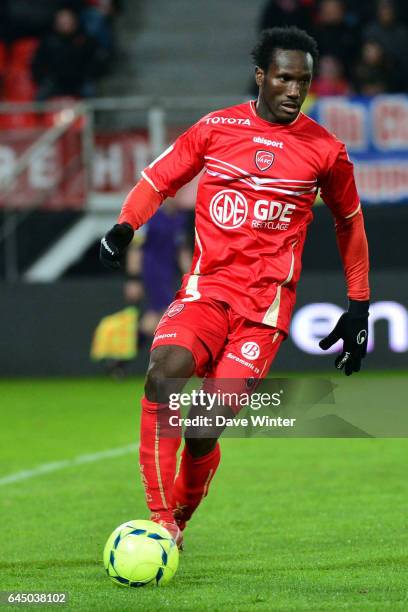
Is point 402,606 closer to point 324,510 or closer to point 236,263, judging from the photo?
point 236,263

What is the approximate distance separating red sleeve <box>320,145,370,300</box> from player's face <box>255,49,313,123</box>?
288mm

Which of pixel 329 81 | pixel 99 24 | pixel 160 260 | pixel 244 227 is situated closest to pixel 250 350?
pixel 244 227

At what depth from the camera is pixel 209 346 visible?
227 inches

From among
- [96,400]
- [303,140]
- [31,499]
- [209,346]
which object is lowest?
[96,400]

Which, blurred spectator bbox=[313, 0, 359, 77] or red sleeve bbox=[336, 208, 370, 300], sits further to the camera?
blurred spectator bbox=[313, 0, 359, 77]

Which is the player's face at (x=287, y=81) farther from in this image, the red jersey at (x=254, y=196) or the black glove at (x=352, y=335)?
the black glove at (x=352, y=335)

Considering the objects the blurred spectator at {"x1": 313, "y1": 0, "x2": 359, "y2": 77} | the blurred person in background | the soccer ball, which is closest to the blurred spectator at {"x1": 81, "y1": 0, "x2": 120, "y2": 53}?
the blurred spectator at {"x1": 313, "y1": 0, "x2": 359, "y2": 77}

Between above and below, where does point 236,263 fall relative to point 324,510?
above

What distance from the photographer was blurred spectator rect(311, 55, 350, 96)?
16.4 m

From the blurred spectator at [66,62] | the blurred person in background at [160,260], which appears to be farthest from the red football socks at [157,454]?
the blurred spectator at [66,62]

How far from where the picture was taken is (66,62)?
58.3ft

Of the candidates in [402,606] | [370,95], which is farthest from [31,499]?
[370,95]

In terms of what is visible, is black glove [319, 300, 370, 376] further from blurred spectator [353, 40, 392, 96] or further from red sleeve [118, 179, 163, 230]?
blurred spectator [353, 40, 392, 96]

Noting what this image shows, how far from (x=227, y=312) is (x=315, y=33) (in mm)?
12099
